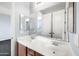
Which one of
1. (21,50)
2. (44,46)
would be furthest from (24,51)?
(44,46)

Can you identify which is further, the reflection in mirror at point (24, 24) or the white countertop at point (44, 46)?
the reflection in mirror at point (24, 24)

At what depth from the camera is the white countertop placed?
996 mm

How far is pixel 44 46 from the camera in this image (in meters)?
1.09

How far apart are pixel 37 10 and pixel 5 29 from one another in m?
0.42

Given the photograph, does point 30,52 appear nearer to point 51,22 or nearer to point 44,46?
point 44,46

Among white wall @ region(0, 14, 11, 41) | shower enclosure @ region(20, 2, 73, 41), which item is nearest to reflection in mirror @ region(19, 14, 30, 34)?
shower enclosure @ region(20, 2, 73, 41)

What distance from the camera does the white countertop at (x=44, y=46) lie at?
996 millimetres

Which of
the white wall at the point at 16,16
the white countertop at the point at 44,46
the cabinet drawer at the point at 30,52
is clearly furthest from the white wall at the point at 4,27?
the cabinet drawer at the point at 30,52

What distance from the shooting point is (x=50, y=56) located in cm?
100

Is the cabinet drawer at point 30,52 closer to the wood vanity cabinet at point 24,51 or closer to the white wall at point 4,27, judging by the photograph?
the wood vanity cabinet at point 24,51

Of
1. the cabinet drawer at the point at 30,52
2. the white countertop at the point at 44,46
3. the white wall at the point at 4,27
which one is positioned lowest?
the cabinet drawer at the point at 30,52

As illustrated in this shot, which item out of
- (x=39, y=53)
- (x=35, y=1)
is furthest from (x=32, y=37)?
(x=35, y=1)

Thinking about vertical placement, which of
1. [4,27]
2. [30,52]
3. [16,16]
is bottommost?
[30,52]

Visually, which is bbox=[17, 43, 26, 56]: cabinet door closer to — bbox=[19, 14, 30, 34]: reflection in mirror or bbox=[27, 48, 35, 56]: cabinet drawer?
bbox=[27, 48, 35, 56]: cabinet drawer
